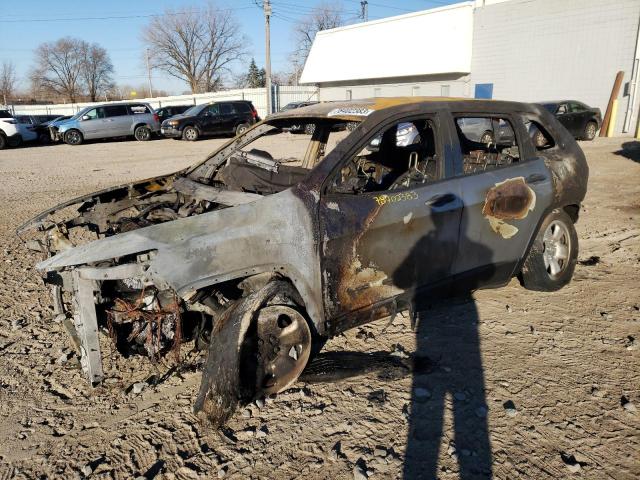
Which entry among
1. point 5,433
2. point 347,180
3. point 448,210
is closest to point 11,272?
point 5,433

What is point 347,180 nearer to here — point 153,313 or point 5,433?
point 153,313

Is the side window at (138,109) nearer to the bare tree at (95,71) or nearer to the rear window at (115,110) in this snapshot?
the rear window at (115,110)

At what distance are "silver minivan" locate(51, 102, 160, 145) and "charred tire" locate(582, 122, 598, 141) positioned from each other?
18402 millimetres

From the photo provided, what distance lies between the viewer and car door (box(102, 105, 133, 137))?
899 inches

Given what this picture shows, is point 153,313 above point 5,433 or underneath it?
above

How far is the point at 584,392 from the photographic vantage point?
3041 millimetres

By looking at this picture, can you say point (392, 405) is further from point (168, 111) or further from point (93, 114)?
point (168, 111)

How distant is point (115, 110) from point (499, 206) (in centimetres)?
2277

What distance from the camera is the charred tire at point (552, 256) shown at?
4266 mm

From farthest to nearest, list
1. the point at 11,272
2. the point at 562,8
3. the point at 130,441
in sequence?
the point at 562,8 < the point at 11,272 < the point at 130,441

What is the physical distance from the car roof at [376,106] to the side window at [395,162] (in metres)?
0.15

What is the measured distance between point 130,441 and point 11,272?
3523 millimetres

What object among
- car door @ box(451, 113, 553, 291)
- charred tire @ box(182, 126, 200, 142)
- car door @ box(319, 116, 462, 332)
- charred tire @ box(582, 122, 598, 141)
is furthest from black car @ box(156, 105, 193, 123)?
car door @ box(319, 116, 462, 332)

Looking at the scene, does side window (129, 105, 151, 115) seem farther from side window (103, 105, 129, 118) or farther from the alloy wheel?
the alloy wheel
